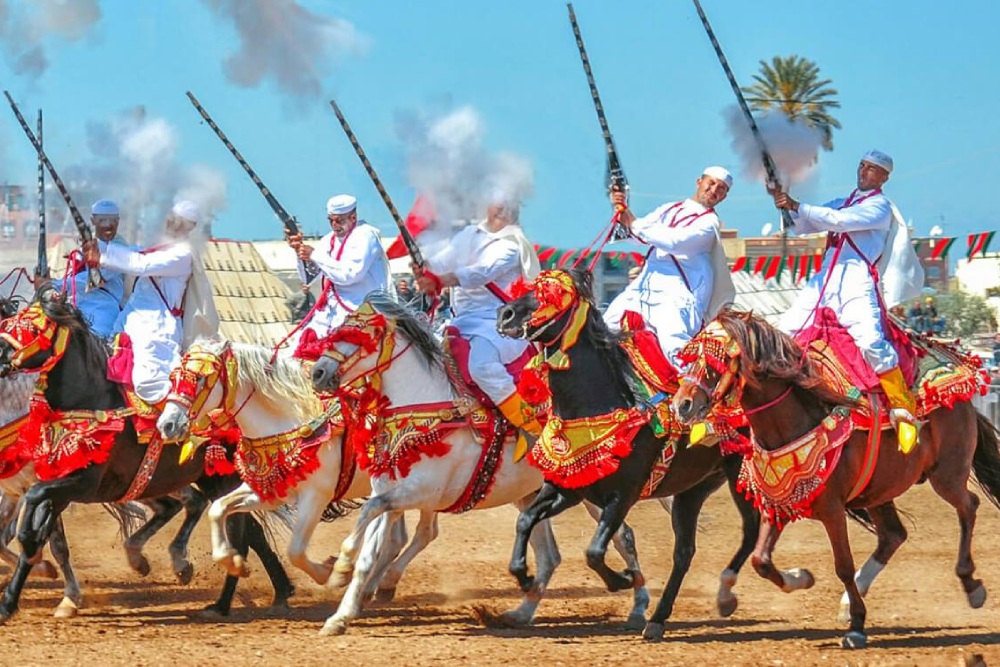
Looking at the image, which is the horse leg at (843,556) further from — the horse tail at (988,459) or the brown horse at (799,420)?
the horse tail at (988,459)

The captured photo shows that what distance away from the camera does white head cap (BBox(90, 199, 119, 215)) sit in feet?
42.5

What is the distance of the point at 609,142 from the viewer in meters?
12.0

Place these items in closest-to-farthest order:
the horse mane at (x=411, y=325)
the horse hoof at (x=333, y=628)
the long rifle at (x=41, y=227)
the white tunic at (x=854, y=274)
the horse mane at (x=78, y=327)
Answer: the horse hoof at (x=333, y=628), the white tunic at (x=854, y=274), the horse mane at (x=411, y=325), the horse mane at (x=78, y=327), the long rifle at (x=41, y=227)

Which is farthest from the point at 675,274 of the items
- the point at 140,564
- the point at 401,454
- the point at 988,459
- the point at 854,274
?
the point at 140,564

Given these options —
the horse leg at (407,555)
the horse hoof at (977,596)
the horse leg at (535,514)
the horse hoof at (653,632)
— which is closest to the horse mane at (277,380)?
the horse leg at (407,555)

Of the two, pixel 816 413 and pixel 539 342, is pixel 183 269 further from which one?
pixel 816 413

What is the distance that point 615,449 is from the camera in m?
10.6

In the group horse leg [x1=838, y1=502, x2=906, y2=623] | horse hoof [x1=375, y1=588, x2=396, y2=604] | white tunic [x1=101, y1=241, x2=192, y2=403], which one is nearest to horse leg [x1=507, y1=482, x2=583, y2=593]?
horse hoof [x1=375, y1=588, x2=396, y2=604]

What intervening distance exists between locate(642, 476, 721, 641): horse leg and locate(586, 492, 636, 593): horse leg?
0.27 m

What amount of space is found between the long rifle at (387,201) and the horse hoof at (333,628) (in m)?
2.55

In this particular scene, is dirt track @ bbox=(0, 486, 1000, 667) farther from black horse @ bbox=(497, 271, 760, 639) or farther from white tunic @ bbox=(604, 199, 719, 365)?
white tunic @ bbox=(604, 199, 719, 365)

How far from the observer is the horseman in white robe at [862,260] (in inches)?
435

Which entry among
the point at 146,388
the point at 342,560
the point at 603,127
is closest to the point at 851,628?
the point at 342,560

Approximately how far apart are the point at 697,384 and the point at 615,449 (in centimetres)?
102
